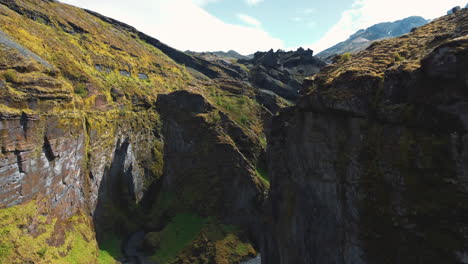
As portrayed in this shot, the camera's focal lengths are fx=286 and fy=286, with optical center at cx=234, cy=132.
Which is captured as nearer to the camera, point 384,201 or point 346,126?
point 384,201

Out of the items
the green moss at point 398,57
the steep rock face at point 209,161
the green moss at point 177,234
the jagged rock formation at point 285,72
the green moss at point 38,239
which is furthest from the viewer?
the jagged rock formation at point 285,72

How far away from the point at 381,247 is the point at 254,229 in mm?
40101

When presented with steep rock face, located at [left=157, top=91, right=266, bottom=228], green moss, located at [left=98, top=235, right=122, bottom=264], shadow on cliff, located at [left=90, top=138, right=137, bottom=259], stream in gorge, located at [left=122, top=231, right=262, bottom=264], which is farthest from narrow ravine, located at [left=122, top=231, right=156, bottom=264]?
steep rock face, located at [left=157, top=91, right=266, bottom=228]

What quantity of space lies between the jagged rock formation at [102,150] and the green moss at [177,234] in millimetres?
273

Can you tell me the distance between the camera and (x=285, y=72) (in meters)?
115

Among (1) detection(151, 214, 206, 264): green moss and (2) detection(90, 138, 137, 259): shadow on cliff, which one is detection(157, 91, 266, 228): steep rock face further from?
(2) detection(90, 138, 137, 259): shadow on cliff

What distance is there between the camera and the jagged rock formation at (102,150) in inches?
1293

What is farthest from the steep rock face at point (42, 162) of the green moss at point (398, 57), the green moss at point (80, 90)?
the green moss at point (398, 57)

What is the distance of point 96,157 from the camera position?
4922 centimetres

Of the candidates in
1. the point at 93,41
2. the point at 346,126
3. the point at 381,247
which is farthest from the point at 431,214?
the point at 93,41

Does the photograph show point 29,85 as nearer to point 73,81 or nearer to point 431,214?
point 73,81

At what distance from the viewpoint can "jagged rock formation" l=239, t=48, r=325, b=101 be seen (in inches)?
4163

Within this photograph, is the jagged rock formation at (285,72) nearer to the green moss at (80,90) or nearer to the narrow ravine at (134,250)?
the green moss at (80,90)

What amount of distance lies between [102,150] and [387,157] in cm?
4827
